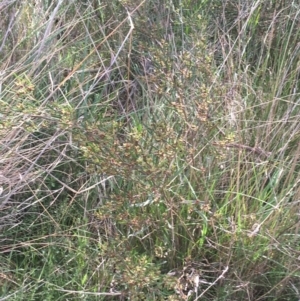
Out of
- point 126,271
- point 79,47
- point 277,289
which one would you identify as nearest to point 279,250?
point 277,289

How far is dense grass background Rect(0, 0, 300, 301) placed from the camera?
1409 millimetres

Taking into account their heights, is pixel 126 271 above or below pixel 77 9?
below

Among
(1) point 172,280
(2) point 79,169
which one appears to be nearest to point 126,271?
(1) point 172,280

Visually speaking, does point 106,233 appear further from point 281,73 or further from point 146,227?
point 281,73

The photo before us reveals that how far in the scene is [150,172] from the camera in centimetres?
136

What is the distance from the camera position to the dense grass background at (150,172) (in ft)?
4.62

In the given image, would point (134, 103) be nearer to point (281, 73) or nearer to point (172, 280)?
point (281, 73)

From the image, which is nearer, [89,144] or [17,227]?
[89,144]

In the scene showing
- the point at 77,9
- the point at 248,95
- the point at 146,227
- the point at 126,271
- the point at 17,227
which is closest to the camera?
the point at 126,271

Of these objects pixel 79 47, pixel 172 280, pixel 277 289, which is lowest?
pixel 277 289

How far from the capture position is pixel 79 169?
5.71ft

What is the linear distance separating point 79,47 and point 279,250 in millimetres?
924

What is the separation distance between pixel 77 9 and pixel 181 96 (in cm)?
60

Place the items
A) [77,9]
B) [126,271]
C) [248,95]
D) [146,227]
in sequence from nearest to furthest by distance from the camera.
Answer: [126,271], [146,227], [248,95], [77,9]
